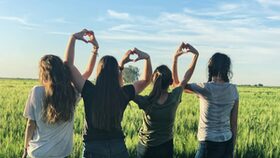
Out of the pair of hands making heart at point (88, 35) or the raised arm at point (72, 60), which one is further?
the pair of hands making heart at point (88, 35)

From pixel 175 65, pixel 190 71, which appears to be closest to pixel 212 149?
pixel 190 71

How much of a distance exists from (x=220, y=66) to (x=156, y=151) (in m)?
1.07

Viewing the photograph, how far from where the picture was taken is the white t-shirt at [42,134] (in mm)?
4238

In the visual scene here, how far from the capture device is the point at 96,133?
4238 millimetres

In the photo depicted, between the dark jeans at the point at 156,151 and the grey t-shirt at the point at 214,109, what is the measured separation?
1.29 ft

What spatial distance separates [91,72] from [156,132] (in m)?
0.93

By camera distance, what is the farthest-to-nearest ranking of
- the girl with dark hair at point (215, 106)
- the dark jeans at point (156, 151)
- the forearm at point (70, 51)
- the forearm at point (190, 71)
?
the forearm at point (190, 71), the girl with dark hair at point (215, 106), the dark jeans at point (156, 151), the forearm at point (70, 51)

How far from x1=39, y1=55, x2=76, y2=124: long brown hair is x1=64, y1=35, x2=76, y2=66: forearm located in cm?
30

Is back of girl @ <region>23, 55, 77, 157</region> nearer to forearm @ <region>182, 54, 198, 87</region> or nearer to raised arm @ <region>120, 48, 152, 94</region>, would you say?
raised arm @ <region>120, 48, 152, 94</region>

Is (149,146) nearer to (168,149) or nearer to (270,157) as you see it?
(168,149)

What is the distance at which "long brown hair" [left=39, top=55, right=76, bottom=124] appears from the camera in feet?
13.8

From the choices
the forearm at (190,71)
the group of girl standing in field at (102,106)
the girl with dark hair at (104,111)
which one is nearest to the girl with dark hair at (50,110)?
the group of girl standing in field at (102,106)

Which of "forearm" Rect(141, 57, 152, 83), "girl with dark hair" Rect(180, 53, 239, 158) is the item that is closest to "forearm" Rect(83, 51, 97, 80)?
"forearm" Rect(141, 57, 152, 83)

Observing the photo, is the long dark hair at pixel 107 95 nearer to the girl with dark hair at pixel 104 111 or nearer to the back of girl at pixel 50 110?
the girl with dark hair at pixel 104 111
